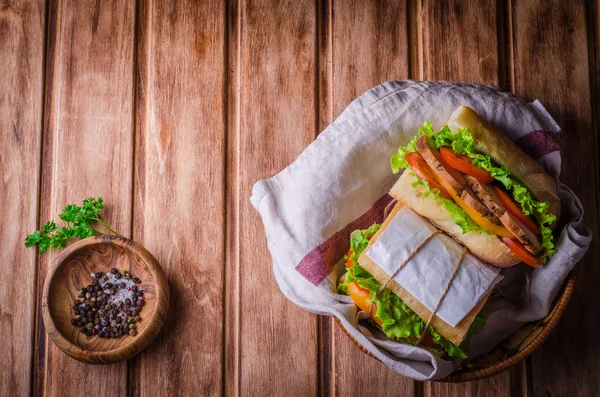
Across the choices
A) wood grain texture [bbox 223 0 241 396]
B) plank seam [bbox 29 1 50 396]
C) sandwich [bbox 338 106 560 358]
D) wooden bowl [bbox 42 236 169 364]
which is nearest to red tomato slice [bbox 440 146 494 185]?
sandwich [bbox 338 106 560 358]

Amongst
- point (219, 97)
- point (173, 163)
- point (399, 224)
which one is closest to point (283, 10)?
point (219, 97)

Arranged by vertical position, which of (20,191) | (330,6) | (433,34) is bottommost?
(20,191)

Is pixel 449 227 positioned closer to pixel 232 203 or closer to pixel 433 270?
pixel 433 270

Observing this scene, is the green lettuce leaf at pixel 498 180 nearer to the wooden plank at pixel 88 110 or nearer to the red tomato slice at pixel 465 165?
the red tomato slice at pixel 465 165

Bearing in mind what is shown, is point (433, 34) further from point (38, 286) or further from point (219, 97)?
point (38, 286)

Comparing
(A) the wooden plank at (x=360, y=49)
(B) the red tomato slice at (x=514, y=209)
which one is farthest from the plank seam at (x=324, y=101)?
(B) the red tomato slice at (x=514, y=209)

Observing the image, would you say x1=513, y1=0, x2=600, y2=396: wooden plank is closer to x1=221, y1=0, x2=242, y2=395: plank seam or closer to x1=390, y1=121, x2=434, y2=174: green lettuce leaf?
x1=390, y1=121, x2=434, y2=174: green lettuce leaf
